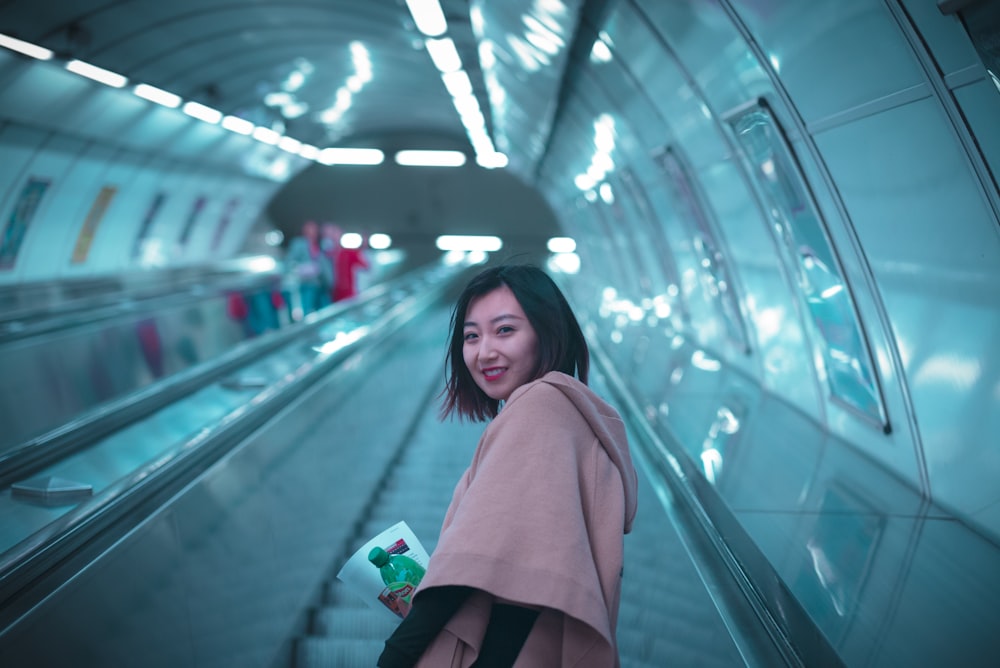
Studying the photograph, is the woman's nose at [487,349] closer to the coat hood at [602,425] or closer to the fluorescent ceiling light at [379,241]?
the coat hood at [602,425]

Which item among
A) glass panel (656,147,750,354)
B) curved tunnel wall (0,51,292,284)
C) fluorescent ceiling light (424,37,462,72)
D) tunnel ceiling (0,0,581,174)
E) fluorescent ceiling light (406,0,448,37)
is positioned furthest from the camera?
curved tunnel wall (0,51,292,284)

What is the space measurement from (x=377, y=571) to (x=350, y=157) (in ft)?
115

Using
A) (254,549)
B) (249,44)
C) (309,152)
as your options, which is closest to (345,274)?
(249,44)

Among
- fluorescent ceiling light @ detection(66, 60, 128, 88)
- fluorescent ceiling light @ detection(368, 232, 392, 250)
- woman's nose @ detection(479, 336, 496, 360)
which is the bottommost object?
woman's nose @ detection(479, 336, 496, 360)

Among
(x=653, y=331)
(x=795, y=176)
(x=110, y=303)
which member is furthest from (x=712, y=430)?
(x=110, y=303)

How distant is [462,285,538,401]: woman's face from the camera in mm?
2326

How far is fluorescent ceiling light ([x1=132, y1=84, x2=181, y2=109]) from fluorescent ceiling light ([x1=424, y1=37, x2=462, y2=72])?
686 cm

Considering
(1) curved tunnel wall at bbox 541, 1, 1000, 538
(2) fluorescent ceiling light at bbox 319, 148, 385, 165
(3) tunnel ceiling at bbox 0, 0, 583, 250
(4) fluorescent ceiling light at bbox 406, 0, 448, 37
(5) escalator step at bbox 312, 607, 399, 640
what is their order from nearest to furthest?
(1) curved tunnel wall at bbox 541, 1, 1000, 538, (5) escalator step at bbox 312, 607, 399, 640, (4) fluorescent ceiling light at bbox 406, 0, 448, 37, (3) tunnel ceiling at bbox 0, 0, 583, 250, (2) fluorescent ceiling light at bbox 319, 148, 385, 165

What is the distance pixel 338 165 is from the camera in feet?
117

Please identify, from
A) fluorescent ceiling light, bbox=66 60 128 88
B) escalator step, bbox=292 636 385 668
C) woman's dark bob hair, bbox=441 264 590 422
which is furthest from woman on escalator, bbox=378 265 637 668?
fluorescent ceiling light, bbox=66 60 128 88

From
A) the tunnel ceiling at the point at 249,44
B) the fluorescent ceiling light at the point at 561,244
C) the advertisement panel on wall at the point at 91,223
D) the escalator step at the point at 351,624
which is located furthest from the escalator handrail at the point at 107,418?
the fluorescent ceiling light at the point at 561,244

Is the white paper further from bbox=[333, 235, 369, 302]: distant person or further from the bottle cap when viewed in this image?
bbox=[333, 235, 369, 302]: distant person

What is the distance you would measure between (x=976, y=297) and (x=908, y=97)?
3.72 feet

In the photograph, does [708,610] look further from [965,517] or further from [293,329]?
[293,329]
